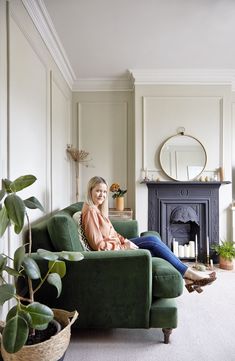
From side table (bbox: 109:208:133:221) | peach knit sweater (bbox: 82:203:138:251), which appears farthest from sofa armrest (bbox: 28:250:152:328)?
side table (bbox: 109:208:133:221)

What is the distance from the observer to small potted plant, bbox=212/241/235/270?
361cm

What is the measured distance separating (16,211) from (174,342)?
1.50m

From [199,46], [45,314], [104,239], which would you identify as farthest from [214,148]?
[45,314]

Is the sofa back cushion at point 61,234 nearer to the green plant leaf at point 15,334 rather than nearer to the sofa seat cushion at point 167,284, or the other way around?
the sofa seat cushion at point 167,284

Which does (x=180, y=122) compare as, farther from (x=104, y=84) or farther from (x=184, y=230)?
(x=184, y=230)

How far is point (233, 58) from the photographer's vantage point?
3.44 meters

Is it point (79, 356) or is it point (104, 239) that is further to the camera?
point (104, 239)

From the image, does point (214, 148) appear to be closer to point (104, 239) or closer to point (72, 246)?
point (104, 239)

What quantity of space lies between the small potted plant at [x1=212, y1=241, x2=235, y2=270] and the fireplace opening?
350mm

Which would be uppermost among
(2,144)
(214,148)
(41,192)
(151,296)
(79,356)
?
(214,148)

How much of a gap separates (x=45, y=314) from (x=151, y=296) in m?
0.85

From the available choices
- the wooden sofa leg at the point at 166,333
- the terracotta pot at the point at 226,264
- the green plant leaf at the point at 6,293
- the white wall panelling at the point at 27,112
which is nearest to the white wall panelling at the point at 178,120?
the terracotta pot at the point at 226,264

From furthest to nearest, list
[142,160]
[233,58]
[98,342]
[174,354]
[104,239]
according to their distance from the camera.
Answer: [142,160] → [233,58] → [104,239] → [98,342] → [174,354]

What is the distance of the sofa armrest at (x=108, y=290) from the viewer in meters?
1.88
